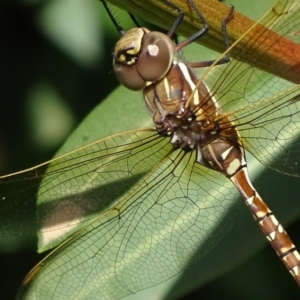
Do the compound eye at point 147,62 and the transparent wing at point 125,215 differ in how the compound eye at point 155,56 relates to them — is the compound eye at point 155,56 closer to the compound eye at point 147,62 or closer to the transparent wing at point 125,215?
the compound eye at point 147,62

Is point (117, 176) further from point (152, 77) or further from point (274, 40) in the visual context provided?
point (274, 40)

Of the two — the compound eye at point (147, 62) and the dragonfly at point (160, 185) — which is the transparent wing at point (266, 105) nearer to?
the dragonfly at point (160, 185)

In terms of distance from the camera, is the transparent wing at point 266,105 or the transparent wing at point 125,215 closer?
the transparent wing at point 266,105

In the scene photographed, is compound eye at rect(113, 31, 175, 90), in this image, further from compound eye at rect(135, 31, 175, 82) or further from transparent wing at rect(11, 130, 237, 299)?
transparent wing at rect(11, 130, 237, 299)

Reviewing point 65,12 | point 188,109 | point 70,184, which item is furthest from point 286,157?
point 65,12

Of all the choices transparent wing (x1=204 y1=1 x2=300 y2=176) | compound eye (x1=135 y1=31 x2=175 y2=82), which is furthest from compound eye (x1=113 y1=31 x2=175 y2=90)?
transparent wing (x1=204 y1=1 x2=300 y2=176)

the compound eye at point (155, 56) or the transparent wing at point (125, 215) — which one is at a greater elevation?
the compound eye at point (155, 56)

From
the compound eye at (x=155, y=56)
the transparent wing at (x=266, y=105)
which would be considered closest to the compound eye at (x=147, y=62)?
the compound eye at (x=155, y=56)
